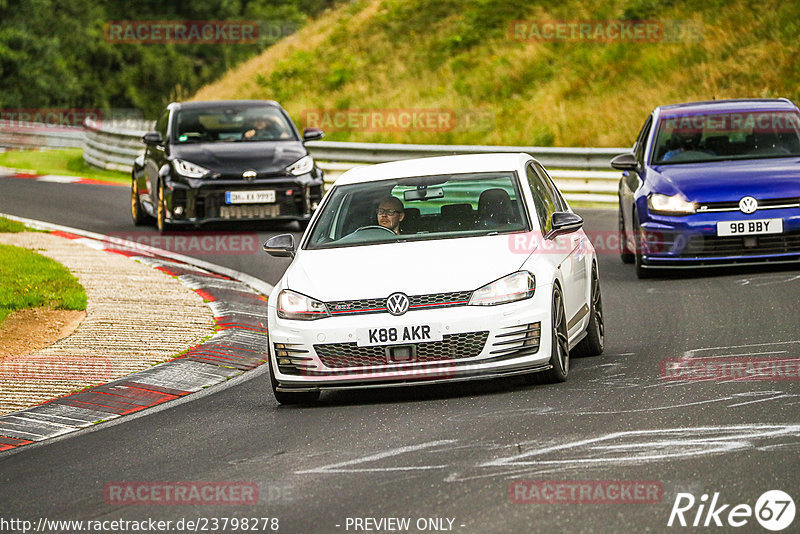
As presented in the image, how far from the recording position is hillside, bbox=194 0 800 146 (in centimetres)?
3050

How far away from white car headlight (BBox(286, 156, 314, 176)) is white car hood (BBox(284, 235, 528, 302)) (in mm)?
9219

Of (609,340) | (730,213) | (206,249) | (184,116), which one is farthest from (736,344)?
(184,116)

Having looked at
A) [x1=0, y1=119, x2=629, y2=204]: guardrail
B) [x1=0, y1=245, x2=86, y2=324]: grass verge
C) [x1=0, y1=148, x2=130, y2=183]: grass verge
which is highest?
[x1=0, y1=245, x2=86, y2=324]: grass verge

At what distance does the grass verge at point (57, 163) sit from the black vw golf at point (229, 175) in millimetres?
9506

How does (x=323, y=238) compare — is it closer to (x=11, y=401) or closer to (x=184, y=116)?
(x=11, y=401)

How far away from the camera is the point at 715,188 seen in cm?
1348

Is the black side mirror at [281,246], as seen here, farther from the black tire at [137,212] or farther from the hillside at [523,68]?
the hillside at [523,68]

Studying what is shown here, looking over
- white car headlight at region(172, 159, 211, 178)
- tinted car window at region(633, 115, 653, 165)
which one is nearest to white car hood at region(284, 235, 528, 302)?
tinted car window at region(633, 115, 653, 165)

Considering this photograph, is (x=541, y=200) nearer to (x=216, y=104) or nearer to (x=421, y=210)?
(x=421, y=210)

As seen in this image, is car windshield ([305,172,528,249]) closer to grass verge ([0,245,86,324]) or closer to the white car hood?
the white car hood

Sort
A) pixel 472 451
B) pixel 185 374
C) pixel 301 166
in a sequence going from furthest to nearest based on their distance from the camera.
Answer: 1. pixel 301 166
2. pixel 185 374
3. pixel 472 451

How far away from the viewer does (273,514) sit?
613cm

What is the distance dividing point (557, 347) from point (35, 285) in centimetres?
665

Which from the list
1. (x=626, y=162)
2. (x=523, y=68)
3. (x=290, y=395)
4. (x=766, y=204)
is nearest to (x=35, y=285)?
(x=290, y=395)
